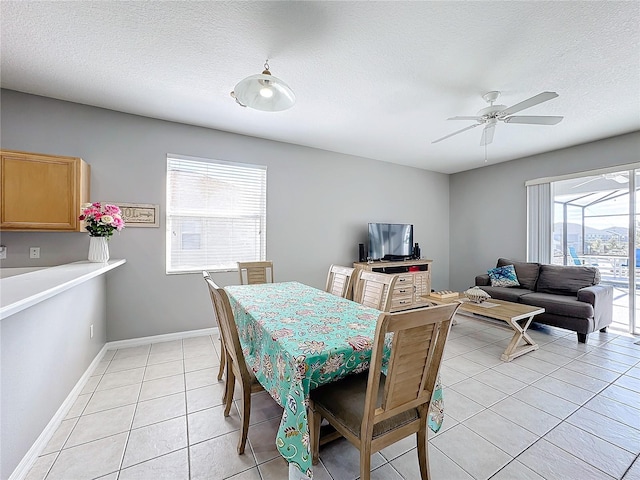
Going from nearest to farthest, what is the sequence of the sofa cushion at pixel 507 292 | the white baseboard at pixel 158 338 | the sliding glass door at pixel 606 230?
the white baseboard at pixel 158 338, the sliding glass door at pixel 606 230, the sofa cushion at pixel 507 292

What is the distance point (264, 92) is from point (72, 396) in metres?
2.70

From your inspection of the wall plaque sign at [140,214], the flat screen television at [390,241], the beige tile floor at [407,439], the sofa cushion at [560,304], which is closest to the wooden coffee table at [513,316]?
the beige tile floor at [407,439]

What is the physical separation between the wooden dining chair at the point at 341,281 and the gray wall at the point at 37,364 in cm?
209

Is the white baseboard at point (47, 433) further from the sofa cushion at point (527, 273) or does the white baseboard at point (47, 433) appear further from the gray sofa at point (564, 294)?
the sofa cushion at point (527, 273)

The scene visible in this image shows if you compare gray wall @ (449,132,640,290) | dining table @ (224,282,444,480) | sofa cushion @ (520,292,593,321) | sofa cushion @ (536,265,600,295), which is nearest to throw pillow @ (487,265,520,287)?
sofa cushion @ (536,265,600,295)

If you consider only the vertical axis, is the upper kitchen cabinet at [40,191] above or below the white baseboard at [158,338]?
above

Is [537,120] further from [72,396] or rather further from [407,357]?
[72,396]

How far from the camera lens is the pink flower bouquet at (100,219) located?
104 inches

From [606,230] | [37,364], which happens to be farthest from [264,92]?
[606,230]

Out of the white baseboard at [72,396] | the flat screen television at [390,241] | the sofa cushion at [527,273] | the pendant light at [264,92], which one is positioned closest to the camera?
the white baseboard at [72,396]

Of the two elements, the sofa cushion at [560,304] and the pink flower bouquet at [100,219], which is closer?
the pink flower bouquet at [100,219]

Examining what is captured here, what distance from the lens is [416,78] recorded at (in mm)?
→ 2387

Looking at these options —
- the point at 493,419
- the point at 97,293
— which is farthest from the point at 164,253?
the point at 493,419

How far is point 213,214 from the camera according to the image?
363cm
